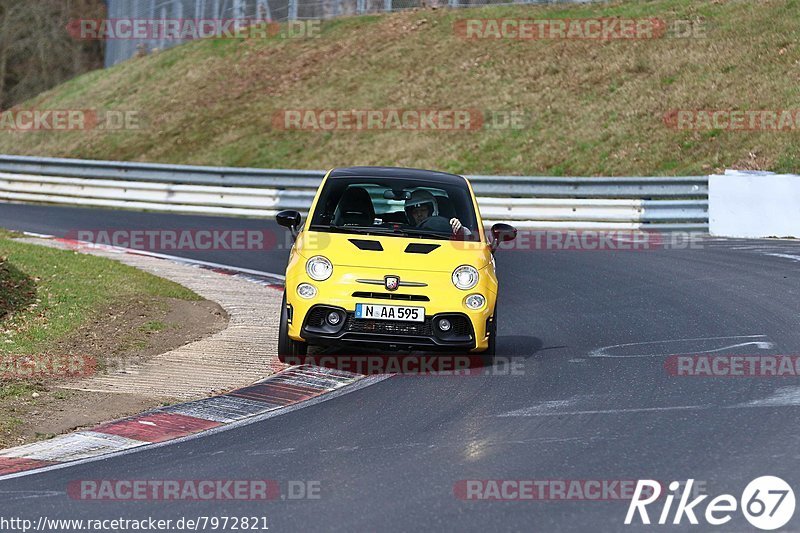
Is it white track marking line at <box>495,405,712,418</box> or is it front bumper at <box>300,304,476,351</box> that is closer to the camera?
white track marking line at <box>495,405,712,418</box>

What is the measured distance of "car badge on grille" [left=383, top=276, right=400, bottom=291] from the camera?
955cm

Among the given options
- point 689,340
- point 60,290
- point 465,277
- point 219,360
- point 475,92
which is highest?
point 475,92

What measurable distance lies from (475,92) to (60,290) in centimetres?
2016

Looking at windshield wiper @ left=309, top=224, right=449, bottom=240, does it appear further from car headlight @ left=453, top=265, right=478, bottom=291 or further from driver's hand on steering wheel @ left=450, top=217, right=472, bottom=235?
car headlight @ left=453, top=265, right=478, bottom=291

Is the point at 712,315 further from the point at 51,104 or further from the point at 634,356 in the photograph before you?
the point at 51,104

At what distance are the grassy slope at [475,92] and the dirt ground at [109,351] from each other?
15.0 m

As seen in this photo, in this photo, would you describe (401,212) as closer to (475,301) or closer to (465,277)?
(465,277)

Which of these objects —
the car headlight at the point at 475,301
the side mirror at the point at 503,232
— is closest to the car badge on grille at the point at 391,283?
the car headlight at the point at 475,301

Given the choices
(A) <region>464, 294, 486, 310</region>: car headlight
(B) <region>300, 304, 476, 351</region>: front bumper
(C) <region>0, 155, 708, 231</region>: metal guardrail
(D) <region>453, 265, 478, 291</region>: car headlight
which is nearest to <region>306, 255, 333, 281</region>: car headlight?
(B) <region>300, 304, 476, 351</region>: front bumper

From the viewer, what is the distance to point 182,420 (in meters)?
8.28

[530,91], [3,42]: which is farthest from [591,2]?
[3,42]

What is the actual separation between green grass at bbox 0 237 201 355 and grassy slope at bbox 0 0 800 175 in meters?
13.5

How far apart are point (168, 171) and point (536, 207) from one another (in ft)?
26.1

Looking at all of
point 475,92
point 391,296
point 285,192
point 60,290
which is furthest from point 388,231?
point 475,92
